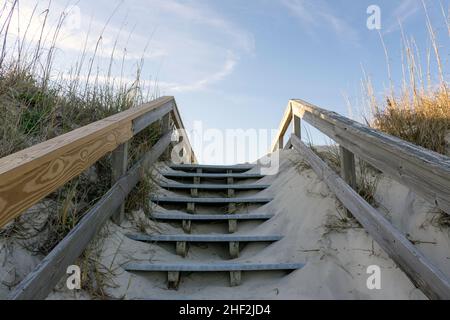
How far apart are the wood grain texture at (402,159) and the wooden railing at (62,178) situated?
1.39m

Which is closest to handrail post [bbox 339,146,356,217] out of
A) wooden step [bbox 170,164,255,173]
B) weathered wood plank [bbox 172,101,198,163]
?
wooden step [bbox 170,164,255,173]

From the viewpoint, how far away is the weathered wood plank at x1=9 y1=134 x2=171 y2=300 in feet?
4.36

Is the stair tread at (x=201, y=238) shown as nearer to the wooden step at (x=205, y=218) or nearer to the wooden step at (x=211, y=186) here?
the wooden step at (x=205, y=218)

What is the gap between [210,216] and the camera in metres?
2.85

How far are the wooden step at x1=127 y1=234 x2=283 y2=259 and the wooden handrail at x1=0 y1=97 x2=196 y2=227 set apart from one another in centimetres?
74

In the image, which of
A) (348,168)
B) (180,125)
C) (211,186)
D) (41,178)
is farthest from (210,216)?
(180,125)

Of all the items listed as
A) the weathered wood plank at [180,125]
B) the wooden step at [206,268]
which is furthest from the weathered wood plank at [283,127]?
the wooden step at [206,268]

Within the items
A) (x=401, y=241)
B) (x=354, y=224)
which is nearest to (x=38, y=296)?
(x=401, y=241)

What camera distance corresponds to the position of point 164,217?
2777 millimetres

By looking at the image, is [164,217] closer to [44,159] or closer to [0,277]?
[0,277]

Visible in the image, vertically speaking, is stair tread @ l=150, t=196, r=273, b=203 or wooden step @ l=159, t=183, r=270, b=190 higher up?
wooden step @ l=159, t=183, r=270, b=190

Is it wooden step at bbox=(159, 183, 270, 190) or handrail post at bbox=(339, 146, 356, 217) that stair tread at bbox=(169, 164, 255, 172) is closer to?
wooden step at bbox=(159, 183, 270, 190)
